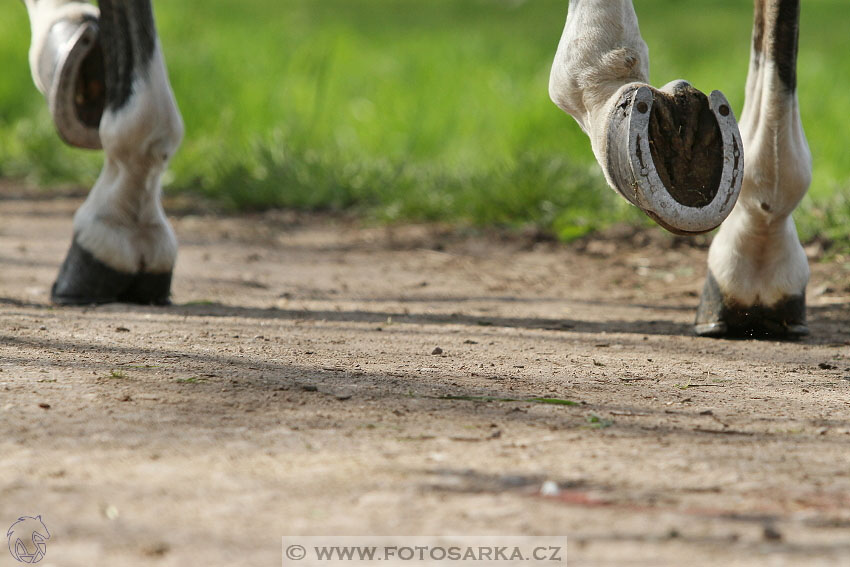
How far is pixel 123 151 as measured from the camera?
3154 mm

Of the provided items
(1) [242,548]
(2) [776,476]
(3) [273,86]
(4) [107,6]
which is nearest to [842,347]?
(2) [776,476]

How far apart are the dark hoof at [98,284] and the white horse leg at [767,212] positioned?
5.08ft

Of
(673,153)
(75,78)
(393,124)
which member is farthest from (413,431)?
(393,124)

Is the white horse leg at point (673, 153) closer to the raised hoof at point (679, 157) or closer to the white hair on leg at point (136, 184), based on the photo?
the raised hoof at point (679, 157)

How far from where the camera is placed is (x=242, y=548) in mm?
1308

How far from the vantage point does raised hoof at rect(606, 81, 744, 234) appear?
2.25 meters

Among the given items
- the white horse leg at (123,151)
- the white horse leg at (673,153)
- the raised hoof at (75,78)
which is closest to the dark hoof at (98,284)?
the white horse leg at (123,151)

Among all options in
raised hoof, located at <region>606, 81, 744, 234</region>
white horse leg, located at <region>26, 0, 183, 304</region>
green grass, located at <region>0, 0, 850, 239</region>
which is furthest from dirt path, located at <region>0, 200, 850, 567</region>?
green grass, located at <region>0, 0, 850, 239</region>

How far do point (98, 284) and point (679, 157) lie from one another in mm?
1723

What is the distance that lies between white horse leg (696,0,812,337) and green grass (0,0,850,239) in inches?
51.3

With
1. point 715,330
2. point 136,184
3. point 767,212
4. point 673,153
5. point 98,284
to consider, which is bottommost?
point 98,284

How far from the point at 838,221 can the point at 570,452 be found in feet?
9.28

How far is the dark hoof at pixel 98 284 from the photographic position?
10.4 feet

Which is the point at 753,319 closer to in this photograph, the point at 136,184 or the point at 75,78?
the point at 136,184
